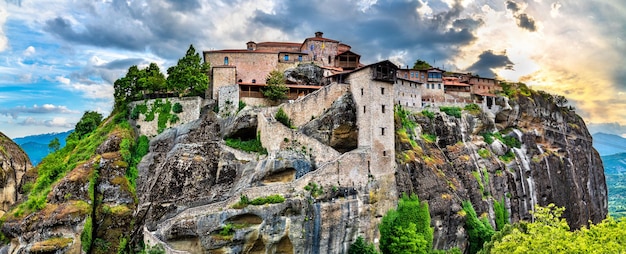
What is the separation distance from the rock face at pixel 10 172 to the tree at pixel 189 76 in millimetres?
23755

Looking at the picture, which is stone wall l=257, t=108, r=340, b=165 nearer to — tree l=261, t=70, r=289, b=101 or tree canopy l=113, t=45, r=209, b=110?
tree l=261, t=70, r=289, b=101

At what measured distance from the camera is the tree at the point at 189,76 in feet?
158

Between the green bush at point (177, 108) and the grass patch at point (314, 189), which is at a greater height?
the green bush at point (177, 108)

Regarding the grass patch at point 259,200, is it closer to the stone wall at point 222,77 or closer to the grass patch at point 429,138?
the stone wall at point 222,77

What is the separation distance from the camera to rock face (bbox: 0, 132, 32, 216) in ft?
184

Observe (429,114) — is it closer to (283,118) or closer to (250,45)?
(283,118)

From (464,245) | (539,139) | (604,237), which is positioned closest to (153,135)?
(464,245)

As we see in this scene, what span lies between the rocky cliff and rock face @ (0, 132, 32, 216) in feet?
64.9

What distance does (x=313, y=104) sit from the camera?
146 feet

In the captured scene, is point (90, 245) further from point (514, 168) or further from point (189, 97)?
point (514, 168)

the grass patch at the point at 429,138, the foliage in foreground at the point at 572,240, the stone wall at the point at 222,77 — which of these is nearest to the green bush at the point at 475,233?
the grass patch at the point at 429,138

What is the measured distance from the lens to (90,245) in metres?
38.8

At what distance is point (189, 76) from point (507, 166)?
150ft

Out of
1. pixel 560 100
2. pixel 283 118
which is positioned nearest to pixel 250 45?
pixel 283 118
